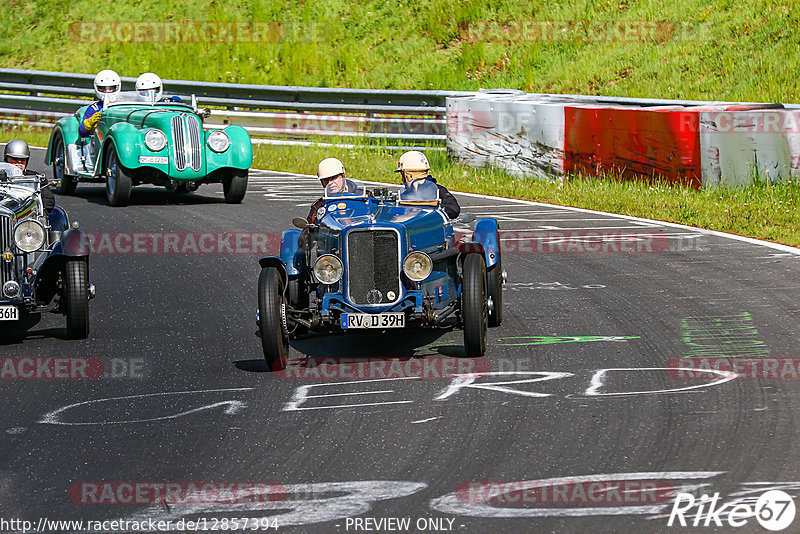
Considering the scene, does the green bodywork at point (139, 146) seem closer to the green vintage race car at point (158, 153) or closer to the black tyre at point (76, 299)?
the green vintage race car at point (158, 153)

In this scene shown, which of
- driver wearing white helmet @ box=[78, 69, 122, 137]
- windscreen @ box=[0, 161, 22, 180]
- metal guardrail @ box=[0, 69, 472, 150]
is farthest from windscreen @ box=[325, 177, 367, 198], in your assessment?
metal guardrail @ box=[0, 69, 472, 150]

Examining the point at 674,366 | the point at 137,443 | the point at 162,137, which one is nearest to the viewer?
the point at 137,443

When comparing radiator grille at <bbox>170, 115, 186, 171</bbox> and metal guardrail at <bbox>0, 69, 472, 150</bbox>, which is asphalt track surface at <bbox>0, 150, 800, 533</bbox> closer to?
radiator grille at <bbox>170, 115, 186, 171</bbox>

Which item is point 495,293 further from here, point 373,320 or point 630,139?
point 630,139

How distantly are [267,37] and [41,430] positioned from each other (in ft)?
82.3

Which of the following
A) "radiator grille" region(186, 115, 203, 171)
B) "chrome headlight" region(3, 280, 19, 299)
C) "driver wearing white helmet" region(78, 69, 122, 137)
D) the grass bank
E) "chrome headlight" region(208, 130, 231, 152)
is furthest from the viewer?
the grass bank

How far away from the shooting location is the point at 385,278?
7.95 metres

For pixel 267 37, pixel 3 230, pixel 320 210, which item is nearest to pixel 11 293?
pixel 3 230

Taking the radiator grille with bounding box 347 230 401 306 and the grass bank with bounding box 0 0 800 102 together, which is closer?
the radiator grille with bounding box 347 230 401 306

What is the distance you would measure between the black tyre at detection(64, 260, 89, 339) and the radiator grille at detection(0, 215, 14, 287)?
1.32 feet

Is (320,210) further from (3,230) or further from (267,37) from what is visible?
(267,37)

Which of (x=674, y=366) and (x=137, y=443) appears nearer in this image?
(x=137, y=443)

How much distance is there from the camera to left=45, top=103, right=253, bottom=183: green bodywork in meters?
15.1

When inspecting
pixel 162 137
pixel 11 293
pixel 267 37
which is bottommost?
pixel 11 293
